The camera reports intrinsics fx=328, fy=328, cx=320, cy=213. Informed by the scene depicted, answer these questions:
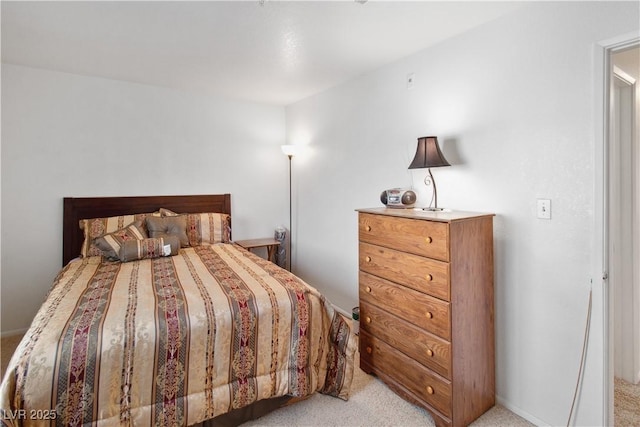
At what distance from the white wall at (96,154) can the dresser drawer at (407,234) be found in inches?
89.1

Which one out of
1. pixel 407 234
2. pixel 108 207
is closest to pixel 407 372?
pixel 407 234

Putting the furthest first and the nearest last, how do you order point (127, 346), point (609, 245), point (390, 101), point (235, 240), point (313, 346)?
point (235, 240), point (390, 101), point (313, 346), point (609, 245), point (127, 346)

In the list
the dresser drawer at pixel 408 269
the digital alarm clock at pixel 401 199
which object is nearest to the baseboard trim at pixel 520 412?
the dresser drawer at pixel 408 269

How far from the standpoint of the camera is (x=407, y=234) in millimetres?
1992

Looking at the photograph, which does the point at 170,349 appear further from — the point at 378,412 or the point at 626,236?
the point at 626,236

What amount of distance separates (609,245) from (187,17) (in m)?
2.68

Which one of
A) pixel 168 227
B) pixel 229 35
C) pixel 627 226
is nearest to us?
pixel 627 226

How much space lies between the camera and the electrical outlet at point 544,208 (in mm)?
1794

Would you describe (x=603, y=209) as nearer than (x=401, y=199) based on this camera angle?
Yes

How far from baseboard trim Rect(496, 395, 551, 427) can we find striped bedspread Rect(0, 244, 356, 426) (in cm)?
95

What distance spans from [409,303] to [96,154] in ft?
10.7

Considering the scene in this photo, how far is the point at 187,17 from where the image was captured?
80.7 inches

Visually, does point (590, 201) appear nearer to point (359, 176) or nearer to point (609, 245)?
point (609, 245)

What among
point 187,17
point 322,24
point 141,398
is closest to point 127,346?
point 141,398
